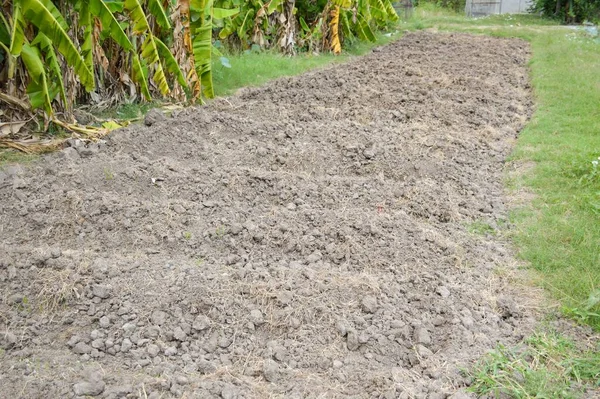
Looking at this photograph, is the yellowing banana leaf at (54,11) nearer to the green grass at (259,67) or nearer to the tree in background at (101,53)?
the tree in background at (101,53)

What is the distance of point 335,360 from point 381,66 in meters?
7.41

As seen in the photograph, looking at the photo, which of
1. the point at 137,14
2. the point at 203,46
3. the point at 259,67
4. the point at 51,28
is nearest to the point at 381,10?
the point at 259,67

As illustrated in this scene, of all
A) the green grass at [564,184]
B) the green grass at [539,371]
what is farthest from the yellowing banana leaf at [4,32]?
the green grass at [539,371]

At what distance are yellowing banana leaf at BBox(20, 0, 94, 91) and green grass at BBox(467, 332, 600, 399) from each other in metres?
4.08

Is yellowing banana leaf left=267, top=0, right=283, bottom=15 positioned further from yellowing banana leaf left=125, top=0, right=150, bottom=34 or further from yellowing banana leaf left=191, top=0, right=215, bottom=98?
yellowing banana leaf left=125, top=0, right=150, bottom=34

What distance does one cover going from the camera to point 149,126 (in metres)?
5.82

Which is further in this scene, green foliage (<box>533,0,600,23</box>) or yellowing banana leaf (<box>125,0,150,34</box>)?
green foliage (<box>533,0,600,23</box>)

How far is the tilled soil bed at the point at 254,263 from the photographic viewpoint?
9.05ft

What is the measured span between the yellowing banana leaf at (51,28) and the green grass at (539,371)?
408 cm

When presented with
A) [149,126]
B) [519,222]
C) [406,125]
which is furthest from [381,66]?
[519,222]

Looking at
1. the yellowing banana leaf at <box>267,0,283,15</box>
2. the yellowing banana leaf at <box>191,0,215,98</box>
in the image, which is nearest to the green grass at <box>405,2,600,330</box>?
the yellowing banana leaf at <box>191,0,215,98</box>

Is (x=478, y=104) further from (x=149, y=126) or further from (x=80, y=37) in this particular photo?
(x=80, y=37)

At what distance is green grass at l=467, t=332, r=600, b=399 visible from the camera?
265cm

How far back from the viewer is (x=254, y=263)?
3574 millimetres
